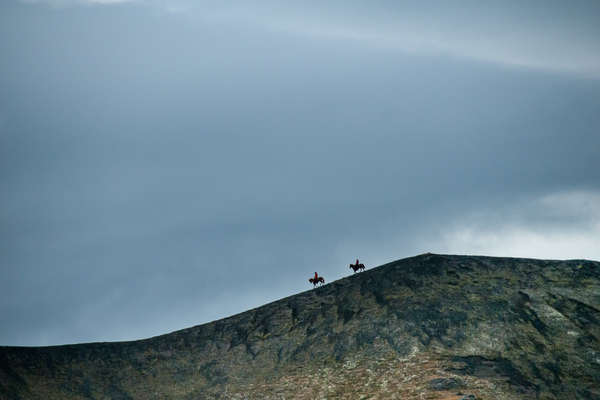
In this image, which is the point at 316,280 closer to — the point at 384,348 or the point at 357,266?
the point at 357,266

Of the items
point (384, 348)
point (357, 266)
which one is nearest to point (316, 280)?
point (357, 266)

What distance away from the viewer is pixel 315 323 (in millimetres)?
48000

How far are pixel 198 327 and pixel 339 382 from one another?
20.5 meters

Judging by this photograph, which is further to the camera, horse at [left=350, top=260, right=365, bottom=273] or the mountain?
horse at [left=350, top=260, right=365, bottom=273]

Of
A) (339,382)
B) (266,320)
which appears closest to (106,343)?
(266,320)

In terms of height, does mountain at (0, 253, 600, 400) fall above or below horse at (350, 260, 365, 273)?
below

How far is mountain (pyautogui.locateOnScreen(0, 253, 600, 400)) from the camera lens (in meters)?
35.5

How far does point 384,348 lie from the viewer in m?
40.1

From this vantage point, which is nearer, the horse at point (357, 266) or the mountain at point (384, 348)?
the mountain at point (384, 348)

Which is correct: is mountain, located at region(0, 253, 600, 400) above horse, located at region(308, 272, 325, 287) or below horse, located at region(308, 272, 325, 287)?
below

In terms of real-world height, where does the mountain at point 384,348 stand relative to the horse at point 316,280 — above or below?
below

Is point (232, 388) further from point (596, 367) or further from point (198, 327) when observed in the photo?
point (596, 367)

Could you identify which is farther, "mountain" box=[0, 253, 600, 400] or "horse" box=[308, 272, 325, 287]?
"horse" box=[308, 272, 325, 287]

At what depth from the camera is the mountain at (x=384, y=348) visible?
1398 inches
